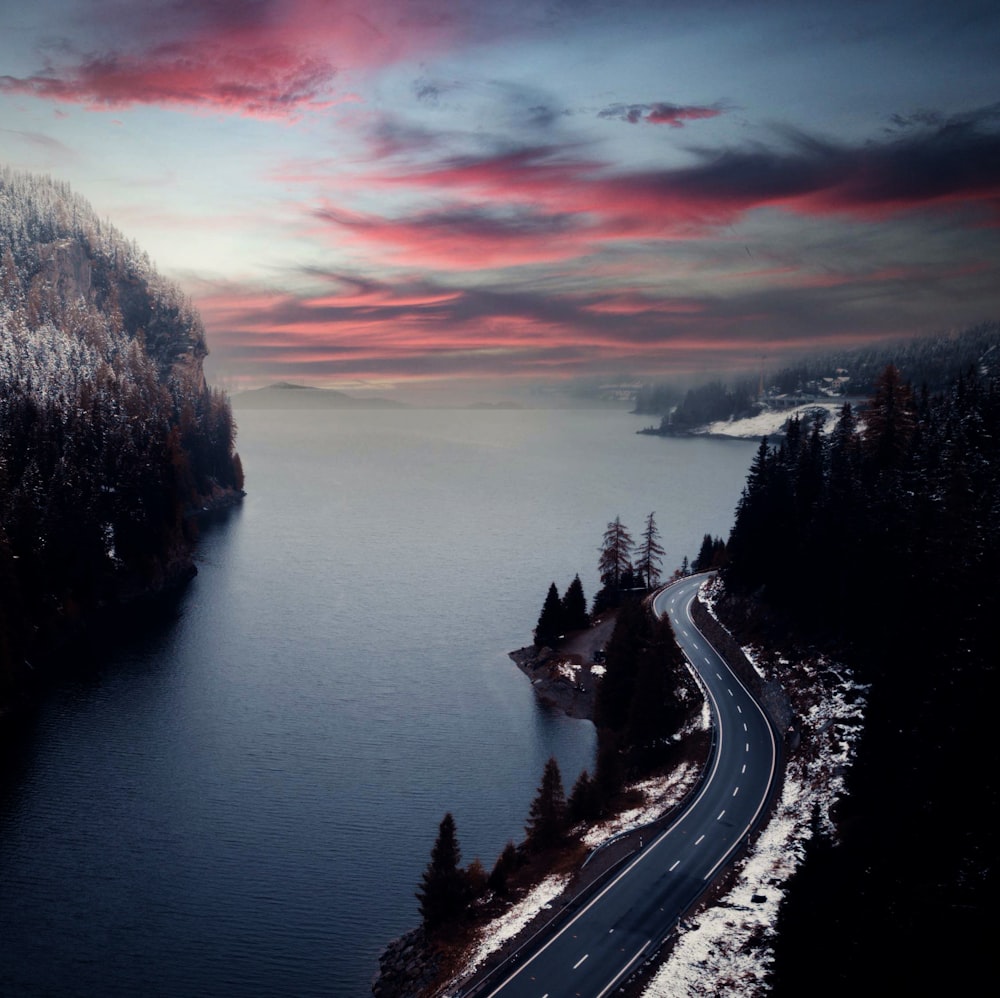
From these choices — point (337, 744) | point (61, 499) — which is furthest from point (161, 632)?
point (337, 744)

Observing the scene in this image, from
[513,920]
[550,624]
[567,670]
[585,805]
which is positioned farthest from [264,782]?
[550,624]

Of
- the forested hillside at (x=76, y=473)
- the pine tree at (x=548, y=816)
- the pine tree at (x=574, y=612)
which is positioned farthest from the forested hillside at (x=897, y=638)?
the forested hillside at (x=76, y=473)

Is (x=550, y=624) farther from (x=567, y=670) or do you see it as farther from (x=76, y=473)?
(x=76, y=473)

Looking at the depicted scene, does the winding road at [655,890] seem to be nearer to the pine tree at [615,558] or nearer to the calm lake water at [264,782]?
the calm lake water at [264,782]

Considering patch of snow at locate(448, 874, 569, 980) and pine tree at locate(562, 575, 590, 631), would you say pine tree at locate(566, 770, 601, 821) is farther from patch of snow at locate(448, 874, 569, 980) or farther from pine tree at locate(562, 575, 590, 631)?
pine tree at locate(562, 575, 590, 631)

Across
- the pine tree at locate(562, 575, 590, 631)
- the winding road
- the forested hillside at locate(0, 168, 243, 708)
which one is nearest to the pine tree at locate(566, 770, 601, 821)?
the winding road

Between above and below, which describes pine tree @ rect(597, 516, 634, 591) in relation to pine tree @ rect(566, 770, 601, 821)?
above
